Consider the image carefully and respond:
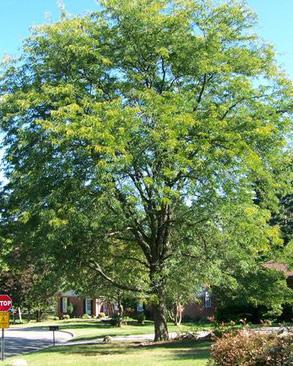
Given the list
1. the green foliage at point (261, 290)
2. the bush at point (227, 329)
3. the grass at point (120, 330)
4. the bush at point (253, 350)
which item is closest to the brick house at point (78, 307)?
the grass at point (120, 330)

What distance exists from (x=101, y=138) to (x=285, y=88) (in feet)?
30.1

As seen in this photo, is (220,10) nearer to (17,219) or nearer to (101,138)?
(101,138)

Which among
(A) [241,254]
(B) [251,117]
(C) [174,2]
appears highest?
(C) [174,2]

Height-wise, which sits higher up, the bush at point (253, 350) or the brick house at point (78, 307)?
the brick house at point (78, 307)

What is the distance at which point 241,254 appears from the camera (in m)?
22.3

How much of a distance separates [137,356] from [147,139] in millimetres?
7450

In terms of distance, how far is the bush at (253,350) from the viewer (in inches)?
428

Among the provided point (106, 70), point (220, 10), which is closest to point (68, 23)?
point (106, 70)

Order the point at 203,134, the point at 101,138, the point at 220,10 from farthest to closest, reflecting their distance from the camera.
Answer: the point at 220,10, the point at 203,134, the point at 101,138

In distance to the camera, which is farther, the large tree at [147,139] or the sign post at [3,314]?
the sign post at [3,314]

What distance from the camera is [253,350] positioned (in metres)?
11.5

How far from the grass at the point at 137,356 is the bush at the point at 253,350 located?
11.7ft

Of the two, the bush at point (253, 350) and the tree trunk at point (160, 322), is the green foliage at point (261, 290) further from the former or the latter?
the bush at point (253, 350)

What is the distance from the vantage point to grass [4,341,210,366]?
16781mm
